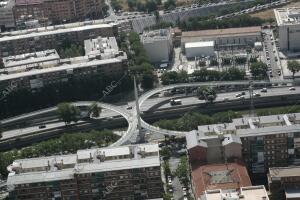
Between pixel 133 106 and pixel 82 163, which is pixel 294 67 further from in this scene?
pixel 82 163

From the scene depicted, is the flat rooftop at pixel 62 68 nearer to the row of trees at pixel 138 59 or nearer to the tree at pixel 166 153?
the row of trees at pixel 138 59

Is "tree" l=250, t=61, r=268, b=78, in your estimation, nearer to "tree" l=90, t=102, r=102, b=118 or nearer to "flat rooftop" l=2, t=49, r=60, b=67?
"tree" l=90, t=102, r=102, b=118

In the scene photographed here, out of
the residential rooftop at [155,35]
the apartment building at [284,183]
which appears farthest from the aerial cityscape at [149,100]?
the residential rooftop at [155,35]

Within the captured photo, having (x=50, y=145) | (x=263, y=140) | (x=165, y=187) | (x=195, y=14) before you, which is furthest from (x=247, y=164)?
(x=195, y=14)

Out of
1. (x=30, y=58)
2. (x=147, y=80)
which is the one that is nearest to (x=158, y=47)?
(x=147, y=80)

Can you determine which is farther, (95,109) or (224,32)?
(224,32)

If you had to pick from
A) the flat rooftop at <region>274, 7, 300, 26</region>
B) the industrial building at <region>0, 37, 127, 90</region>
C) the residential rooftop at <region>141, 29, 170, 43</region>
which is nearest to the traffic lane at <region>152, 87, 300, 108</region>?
the industrial building at <region>0, 37, 127, 90</region>
